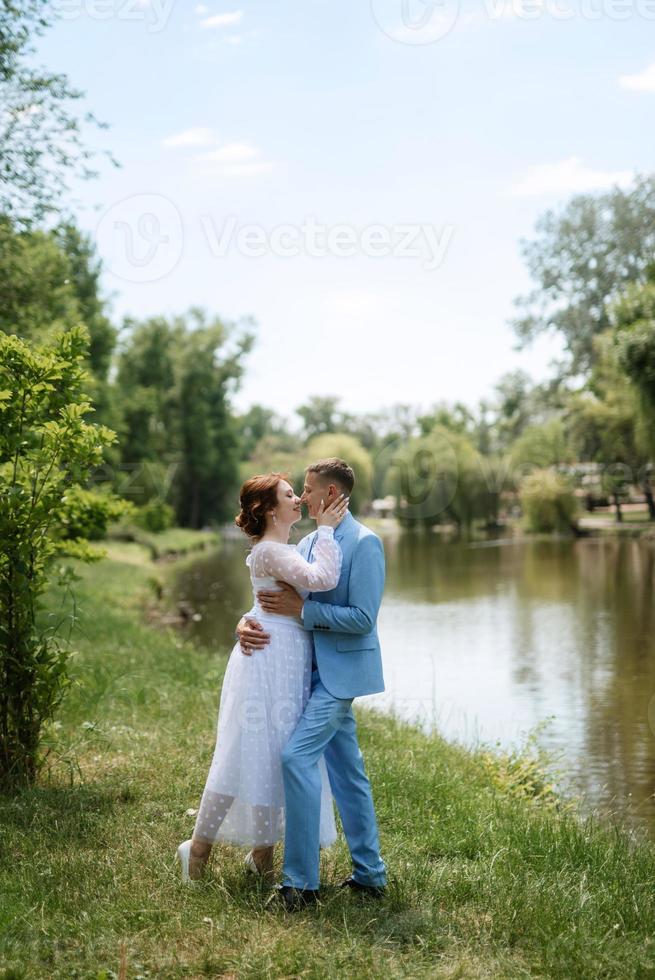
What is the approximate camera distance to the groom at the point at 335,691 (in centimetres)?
462

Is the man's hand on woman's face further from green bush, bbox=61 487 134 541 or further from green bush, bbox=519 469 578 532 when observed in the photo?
green bush, bbox=519 469 578 532

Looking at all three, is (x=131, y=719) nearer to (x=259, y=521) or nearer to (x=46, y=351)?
(x=46, y=351)

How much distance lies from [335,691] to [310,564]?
0.60 meters

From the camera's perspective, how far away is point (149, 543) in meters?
42.7

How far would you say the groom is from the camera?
15.1ft

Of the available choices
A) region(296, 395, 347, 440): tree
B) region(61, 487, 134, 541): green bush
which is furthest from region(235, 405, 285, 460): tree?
region(61, 487, 134, 541): green bush

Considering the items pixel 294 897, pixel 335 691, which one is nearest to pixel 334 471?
pixel 335 691

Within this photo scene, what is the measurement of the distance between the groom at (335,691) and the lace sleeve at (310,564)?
0.32 feet

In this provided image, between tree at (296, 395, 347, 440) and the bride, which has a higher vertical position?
tree at (296, 395, 347, 440)

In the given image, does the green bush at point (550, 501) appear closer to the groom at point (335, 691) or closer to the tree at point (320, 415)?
the groom at point (335, 691)

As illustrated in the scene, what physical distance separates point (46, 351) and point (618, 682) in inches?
374

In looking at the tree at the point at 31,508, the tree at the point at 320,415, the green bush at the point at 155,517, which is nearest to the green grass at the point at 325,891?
the tree at the point at 31,508

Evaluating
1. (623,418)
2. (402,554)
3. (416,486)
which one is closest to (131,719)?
(402,554)

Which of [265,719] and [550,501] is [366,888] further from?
[550,501]
